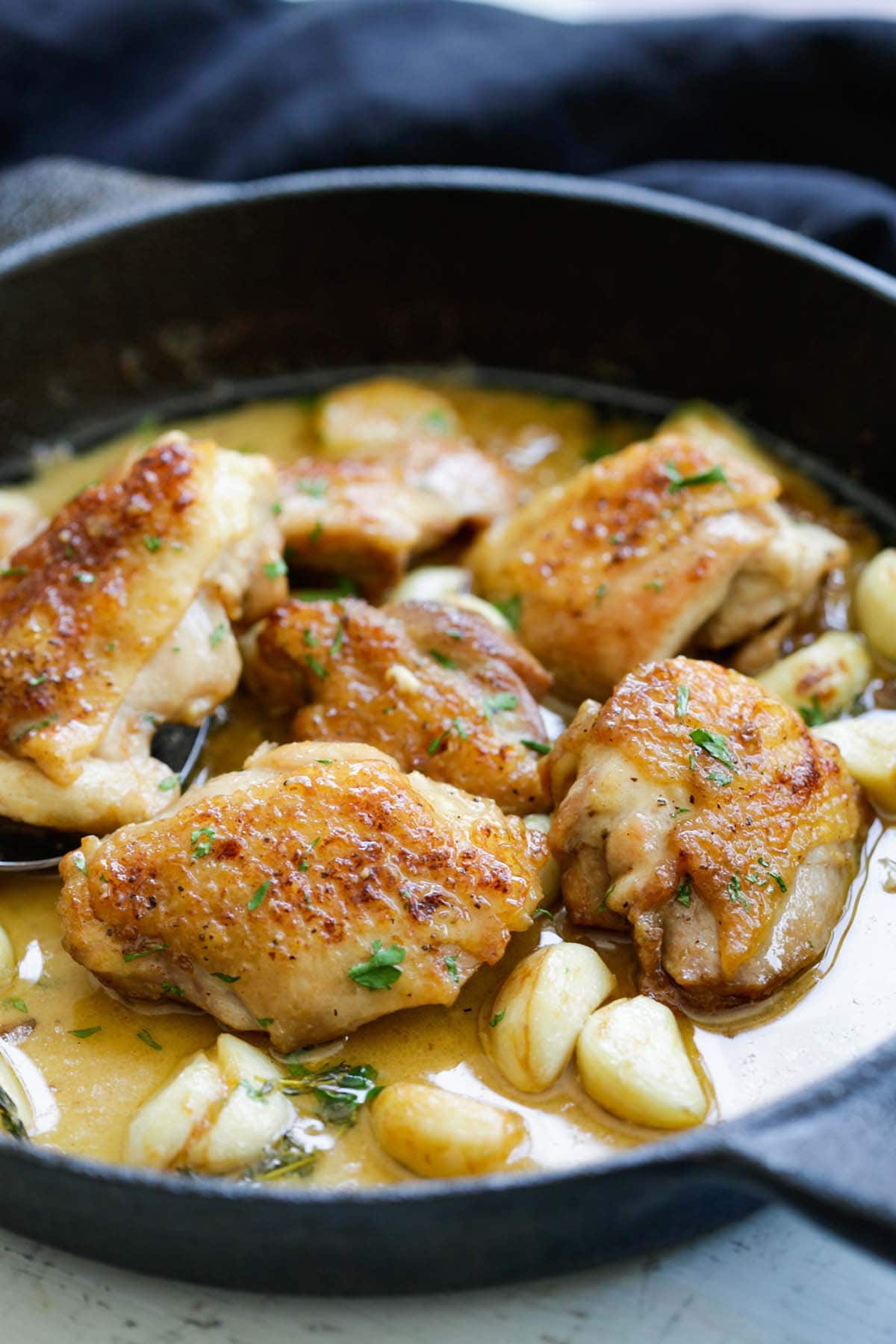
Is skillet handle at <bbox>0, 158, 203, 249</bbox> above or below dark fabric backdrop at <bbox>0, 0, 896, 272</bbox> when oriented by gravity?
below

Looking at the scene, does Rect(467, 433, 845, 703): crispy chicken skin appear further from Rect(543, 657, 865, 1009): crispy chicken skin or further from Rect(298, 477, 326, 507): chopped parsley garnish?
Rect(298, 477, 326, 507): chopped parsley garnish

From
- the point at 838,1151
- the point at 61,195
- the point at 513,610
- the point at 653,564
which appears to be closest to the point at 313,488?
the point at 513,610

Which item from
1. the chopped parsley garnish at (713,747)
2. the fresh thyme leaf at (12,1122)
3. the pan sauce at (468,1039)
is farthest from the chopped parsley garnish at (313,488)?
the fresh thyme leaf at (12,1122)

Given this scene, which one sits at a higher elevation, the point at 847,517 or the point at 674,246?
A: the point at 674,246

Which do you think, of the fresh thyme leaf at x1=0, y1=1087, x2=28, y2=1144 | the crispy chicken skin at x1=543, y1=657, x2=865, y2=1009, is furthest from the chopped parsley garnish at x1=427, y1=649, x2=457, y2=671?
the fresh thyme leaf at x1=0, y1=1087, x2=28, y2=1144

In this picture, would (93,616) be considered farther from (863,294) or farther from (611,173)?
(611,173)

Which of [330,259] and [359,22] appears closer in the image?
[330,259]

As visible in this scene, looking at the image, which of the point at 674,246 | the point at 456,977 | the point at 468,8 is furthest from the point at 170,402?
the point at 456,977
